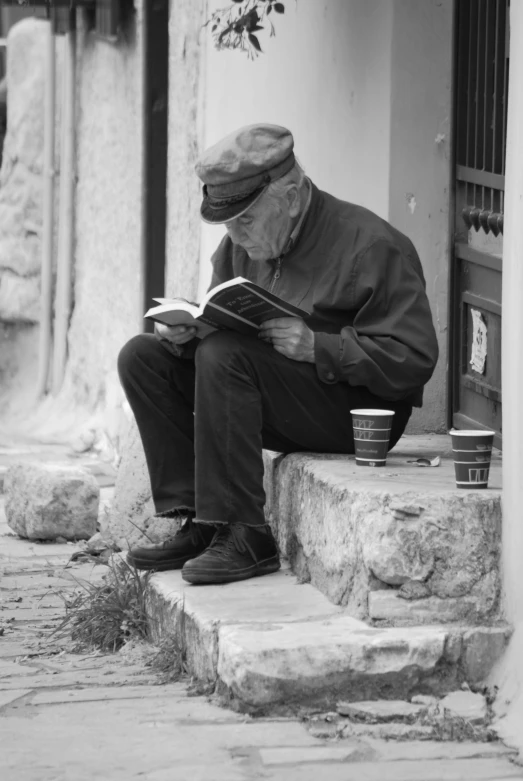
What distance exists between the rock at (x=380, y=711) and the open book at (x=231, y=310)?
107cm

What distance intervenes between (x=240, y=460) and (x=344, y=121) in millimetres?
1887

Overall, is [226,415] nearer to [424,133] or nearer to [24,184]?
[424,133]

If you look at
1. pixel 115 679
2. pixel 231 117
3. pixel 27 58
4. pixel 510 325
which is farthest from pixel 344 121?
pixel 27 58

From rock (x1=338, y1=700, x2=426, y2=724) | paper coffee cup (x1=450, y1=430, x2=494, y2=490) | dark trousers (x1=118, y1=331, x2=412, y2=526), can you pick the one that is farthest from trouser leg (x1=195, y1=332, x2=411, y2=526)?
rock (x1=338, y1=700, x2=426, y2=724)

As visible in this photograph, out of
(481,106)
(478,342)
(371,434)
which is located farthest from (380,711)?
(481,106)

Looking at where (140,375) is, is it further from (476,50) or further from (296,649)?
(476,50)

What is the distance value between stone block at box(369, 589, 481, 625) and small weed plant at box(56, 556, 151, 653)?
0.83 meters

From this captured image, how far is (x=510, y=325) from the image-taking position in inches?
124

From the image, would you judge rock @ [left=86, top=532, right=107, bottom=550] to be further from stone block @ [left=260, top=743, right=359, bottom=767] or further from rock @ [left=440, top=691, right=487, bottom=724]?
stone block @ [left=260, top=743, right=359, bottom=767]

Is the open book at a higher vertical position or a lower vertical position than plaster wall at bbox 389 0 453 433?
lower

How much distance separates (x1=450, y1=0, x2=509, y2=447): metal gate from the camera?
4.39 metres

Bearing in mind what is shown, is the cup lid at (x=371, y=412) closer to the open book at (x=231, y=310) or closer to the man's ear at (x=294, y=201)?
the open book at (x=231, y=310)

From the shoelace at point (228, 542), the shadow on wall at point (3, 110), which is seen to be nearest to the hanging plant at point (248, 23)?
the shoelace at point (228, 542)

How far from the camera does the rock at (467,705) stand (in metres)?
2.94
